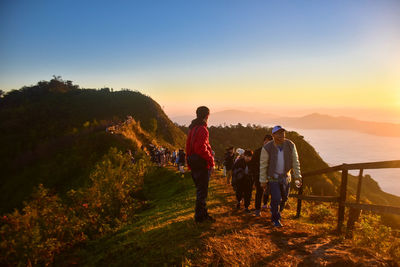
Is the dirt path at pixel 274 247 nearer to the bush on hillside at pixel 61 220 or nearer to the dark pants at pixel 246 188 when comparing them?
the dark pants at pixel 246 188

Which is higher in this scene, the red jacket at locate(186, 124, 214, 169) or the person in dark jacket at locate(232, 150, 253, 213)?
the red jacket at locate(186, 124, 214, 169)

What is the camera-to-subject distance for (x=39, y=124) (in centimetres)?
6288

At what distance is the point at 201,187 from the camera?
5.32 metres

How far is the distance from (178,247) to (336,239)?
10.7ft

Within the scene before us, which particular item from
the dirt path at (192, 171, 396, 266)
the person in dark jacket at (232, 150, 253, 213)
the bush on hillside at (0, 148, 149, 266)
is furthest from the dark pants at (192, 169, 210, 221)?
the bush on hillside at (0, 148, 149, 266)

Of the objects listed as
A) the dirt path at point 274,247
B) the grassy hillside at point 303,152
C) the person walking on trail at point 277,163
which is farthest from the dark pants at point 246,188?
the grassy hillside at point 303,152

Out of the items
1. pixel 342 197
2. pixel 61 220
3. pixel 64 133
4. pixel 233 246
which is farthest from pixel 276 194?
pixel 64 133

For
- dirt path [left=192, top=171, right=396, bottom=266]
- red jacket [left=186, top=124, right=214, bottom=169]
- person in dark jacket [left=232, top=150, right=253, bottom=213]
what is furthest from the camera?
person in dark jacket [left=232, top=150, right=253, bottom=213]

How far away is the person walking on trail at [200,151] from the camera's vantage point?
16.6ft

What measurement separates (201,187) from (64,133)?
169 feet

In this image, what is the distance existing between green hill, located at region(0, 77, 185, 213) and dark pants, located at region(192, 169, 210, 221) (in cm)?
1554

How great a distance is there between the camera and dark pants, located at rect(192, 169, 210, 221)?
17.3ft

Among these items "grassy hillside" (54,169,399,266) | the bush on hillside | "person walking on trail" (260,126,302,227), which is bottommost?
the bush on hillside

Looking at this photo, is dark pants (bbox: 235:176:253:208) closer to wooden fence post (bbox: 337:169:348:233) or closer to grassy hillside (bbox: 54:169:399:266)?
grassy hillside (bbox: 54:169:399:266)
